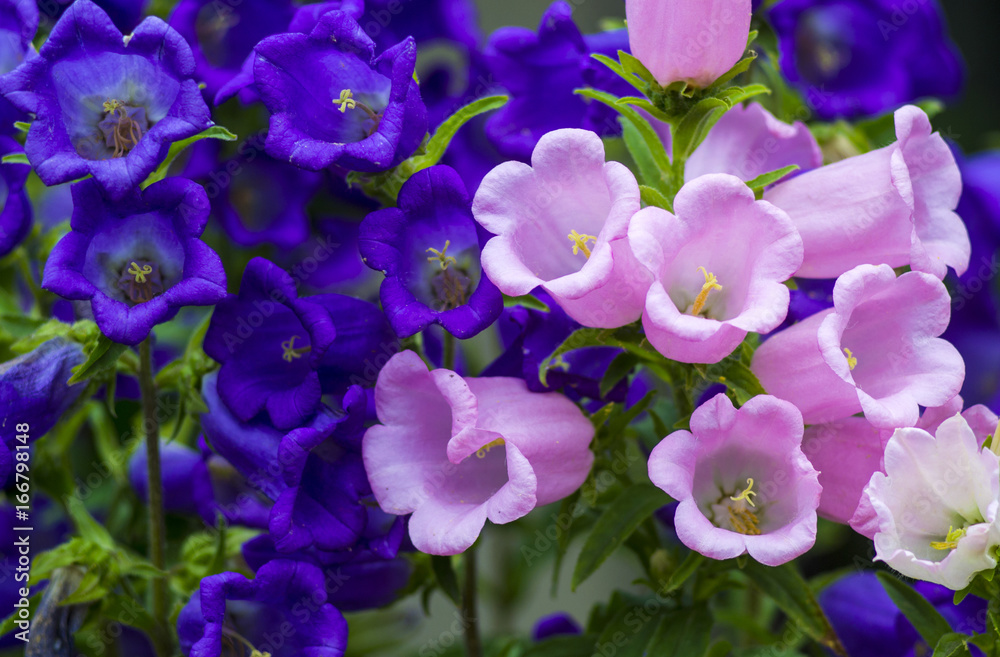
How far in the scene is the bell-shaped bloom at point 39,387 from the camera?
39.4 inches

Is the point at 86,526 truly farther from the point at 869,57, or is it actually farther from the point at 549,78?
the point at 869,57

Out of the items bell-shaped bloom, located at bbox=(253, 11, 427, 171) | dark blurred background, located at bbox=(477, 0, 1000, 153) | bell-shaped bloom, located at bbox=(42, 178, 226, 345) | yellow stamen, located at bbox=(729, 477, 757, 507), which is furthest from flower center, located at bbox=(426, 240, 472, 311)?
dark blurred background, located at bbox=(477, 0, 1000, 153)

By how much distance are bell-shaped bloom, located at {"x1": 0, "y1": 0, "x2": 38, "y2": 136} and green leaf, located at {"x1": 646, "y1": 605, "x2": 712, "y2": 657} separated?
0.80 meters

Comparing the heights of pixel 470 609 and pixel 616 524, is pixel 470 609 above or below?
below

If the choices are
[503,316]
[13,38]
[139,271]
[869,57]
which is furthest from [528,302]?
[869,57]

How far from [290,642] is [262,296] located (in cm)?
34

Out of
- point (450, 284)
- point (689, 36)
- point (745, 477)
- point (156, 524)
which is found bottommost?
point (156, 524)

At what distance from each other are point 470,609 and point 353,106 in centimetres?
58

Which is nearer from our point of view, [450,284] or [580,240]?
[580,240]

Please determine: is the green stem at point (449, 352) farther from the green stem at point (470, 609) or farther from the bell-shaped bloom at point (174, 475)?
the bell-shaped bloom at point (174, 475)

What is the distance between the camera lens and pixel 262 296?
3.15 ft

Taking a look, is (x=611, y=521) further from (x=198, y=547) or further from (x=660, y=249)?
(x=198, y=547)

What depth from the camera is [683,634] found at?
1.03 meters

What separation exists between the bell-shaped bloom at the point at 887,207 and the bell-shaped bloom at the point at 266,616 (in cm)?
56
